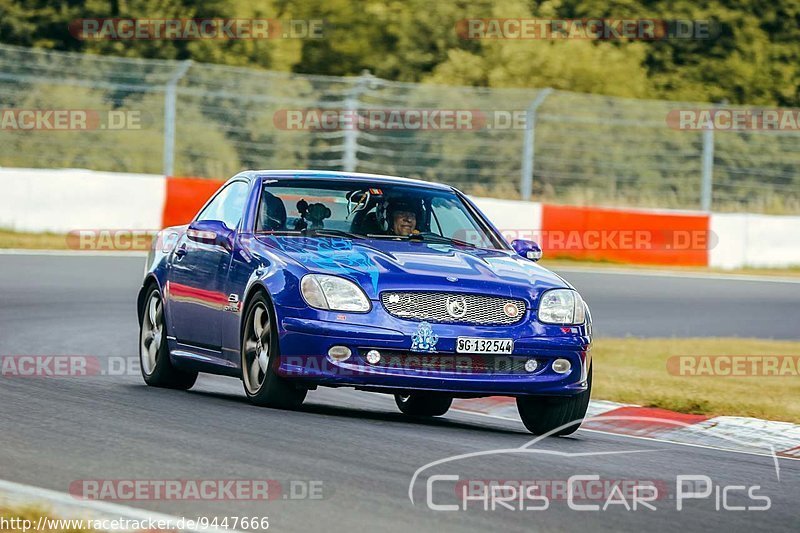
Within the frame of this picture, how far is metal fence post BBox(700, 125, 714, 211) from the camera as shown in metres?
28.4

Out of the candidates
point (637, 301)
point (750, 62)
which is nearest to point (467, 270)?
point (637, 301)

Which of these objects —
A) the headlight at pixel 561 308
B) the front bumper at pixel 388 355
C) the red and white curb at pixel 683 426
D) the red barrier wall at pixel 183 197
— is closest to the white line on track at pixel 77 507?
the front bumper at pixel 388 355

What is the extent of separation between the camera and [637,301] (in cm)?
2034

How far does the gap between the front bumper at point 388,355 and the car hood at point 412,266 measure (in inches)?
8.2

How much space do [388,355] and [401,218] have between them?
1.49 meters

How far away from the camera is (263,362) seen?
907 cm

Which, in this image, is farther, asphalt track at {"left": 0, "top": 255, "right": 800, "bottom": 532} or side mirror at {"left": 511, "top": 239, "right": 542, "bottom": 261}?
side mirror at {"left": 511, "top": 239, "right": 542, "bottom": 261}

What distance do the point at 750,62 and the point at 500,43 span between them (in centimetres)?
703

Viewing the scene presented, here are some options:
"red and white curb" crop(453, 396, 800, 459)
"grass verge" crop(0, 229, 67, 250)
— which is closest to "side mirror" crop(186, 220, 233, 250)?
"red and white curb" crop(453, 396, 800, 459)

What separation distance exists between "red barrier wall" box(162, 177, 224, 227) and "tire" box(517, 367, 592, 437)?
15361mm

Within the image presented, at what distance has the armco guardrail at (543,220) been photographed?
23438mm

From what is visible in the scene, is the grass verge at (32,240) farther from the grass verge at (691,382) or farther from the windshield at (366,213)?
the windshield at (366,213)

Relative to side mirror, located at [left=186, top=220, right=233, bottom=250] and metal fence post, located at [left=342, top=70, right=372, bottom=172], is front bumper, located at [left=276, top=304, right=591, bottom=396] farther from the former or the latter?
metal fence post, located at [left=342, top=70, right=372, bottom=172]

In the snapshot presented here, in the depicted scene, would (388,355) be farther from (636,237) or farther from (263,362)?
(636,237)
